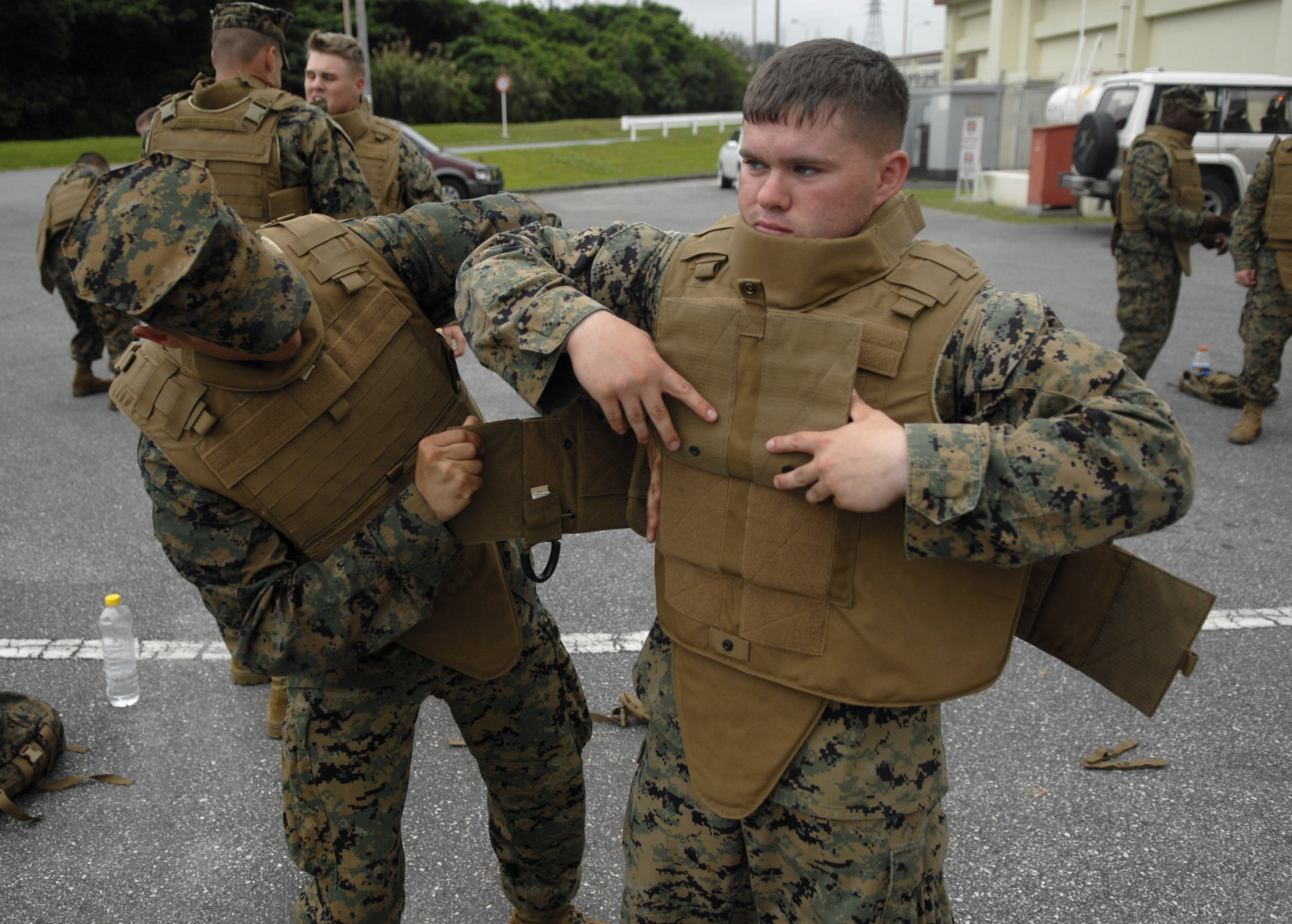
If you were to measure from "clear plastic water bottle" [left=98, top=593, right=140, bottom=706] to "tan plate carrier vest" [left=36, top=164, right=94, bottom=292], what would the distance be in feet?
12.9

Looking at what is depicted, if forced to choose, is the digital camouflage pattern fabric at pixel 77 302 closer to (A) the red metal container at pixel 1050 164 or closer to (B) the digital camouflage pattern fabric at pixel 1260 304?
(B) the digital camouflage pattern fabric at pixel 1260 304

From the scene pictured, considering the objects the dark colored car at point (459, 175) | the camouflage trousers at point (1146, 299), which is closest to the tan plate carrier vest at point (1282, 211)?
the camouflage trousers at point (1146, 299)

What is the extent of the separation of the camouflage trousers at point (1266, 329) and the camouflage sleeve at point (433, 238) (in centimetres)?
560

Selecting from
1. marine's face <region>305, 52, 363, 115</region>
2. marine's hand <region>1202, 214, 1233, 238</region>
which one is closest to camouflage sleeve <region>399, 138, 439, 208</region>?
marine's face <region>305, 52, 363, 115</region>

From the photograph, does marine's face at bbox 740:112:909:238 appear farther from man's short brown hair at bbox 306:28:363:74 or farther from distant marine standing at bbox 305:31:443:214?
man's short brown hair at bbox 306:28:363:74

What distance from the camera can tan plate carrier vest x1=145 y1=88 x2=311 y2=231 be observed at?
4.47 m

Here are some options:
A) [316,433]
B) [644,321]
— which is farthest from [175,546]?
[644,321]

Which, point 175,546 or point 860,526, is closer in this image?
point 860,526

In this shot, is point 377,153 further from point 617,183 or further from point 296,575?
point 617,183

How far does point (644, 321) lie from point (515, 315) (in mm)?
307

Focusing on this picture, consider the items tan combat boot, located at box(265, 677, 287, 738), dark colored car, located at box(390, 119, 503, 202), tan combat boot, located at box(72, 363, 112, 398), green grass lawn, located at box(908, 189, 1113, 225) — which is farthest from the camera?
dark colored car, located at box(390, 119, 503, 202)

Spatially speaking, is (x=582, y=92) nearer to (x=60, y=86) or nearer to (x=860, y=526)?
(x=60, y=86)

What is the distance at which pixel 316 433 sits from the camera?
6.66ft

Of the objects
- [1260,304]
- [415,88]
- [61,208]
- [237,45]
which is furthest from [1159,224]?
[415,88]
